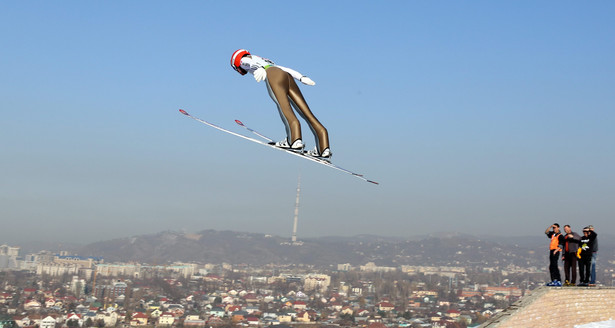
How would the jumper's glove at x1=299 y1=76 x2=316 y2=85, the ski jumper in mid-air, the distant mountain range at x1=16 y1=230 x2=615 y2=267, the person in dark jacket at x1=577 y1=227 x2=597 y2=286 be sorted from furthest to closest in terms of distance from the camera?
the distant mountain range at x1=16 y1=230 x2=615 y2=267 → the person in dark jacket at x1=577 y1=227 x2=597 y2=286 → the jumper's glove at x1=299 y1=76 x2=316 y2=85 → the ski jumper in mid-air

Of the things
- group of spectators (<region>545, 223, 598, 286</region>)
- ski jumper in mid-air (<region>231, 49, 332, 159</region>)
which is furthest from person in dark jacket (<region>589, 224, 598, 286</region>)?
ski jumper in mid-air (<region>231, 49, 332, 159</region>)

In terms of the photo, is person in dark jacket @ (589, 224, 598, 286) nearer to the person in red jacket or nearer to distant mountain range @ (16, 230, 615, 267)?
the person in red jacket

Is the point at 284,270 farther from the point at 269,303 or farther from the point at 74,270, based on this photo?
the point at 74,270

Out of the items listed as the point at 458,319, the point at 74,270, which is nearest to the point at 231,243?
the point at 74,270

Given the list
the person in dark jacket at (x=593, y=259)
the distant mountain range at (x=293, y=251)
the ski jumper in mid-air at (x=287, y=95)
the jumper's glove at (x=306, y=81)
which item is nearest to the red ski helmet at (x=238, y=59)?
the ski jumper in mid-air at (x=287, y=95)

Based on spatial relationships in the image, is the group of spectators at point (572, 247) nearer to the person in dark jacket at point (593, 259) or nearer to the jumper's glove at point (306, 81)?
the person in dark jacket at point (593, 259)

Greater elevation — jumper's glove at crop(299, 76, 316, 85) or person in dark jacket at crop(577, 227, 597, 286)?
jumper's glove at crop(299, 76, 316, 85)

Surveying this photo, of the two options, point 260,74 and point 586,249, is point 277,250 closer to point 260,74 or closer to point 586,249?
point 586,249

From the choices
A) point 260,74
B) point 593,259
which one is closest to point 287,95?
point 260,74
